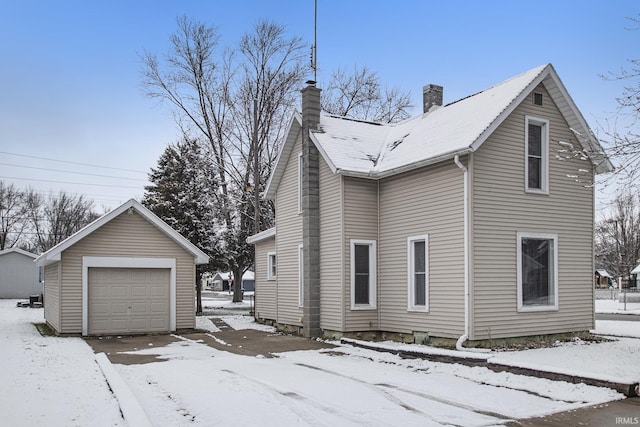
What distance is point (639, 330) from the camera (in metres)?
18.7

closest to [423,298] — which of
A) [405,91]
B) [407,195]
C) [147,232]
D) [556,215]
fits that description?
[407,195]

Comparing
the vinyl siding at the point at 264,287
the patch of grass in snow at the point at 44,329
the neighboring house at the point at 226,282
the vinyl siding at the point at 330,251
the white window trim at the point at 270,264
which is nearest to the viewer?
the vinyl siding at the point at 330,251

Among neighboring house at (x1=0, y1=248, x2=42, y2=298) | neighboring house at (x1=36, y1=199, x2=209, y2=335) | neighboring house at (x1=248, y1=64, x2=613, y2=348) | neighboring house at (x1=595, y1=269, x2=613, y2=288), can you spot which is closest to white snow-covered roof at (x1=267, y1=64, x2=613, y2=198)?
neighboring house at (x1=248, y1=64, x2=613, y2=348)

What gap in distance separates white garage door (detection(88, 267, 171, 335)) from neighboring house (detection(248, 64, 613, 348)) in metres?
4.98

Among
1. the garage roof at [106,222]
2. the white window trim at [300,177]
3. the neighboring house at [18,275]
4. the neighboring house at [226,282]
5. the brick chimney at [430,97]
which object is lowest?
the neighboring house at [226,282]

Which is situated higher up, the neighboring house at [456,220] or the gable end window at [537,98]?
the gable end window at [537,98]

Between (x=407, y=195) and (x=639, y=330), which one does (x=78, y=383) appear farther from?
(x=639, y=330)

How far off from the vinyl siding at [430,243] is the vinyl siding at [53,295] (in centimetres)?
1042

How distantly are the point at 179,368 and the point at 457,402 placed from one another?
583 centimetres

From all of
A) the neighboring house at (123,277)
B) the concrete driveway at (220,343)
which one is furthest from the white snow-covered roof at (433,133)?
the concrete driveway at (220,343)

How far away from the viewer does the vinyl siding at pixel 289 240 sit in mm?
18906

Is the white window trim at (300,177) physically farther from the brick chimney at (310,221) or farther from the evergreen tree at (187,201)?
the evergreen tree at (187,201)

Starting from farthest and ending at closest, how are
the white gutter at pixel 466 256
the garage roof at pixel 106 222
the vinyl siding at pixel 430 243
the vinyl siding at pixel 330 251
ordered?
the garage roof at pixel 106 222
the vinyl siding at pixel 330 251
the vinyl siding at pixel 430 243
the white gutter at pixel 466 256

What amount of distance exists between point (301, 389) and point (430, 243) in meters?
6.37
